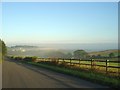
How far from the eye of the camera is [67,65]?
107 ft

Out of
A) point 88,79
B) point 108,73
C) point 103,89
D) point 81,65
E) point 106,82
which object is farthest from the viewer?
point 81,65

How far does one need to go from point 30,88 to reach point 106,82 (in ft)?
14.5

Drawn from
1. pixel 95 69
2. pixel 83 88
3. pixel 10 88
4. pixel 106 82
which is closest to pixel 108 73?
pixel 95 69

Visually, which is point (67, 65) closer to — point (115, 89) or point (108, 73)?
point (108, 73)

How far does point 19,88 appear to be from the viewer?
1452 cm

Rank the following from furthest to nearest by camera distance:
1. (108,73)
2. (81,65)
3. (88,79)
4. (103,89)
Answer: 1. (81,65)
2. (108,73)
3. (88,79)
4. (103,89)

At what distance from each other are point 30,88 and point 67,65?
719 inches

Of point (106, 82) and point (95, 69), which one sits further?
point (95, 69)

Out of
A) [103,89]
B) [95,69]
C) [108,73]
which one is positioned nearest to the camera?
[103,89]

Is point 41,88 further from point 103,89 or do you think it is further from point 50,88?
point 103,89

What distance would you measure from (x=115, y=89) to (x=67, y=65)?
18662mm

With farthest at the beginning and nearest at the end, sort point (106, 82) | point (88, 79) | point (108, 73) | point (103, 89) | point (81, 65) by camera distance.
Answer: point (81, 65) < point (108, 73) < point (88, 79) < point (106, 82) < point (103, 89)

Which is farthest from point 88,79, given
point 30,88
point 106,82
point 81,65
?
point 81,65

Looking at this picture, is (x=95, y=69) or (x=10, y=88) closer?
(x=10, y=88)
